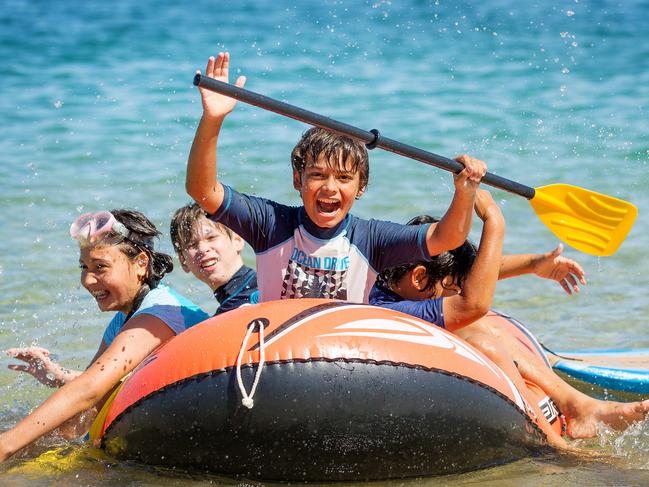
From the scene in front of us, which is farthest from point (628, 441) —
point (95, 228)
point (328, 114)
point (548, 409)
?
point (328, 114)

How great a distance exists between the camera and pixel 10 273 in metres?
6.75

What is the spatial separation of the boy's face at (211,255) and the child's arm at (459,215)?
122 cm

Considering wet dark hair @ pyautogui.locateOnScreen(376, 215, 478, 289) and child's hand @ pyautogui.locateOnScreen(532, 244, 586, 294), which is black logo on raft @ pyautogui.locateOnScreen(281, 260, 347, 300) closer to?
wet dark hair @ pyautogui.locateOnScreen(376, 215, 478, 289)

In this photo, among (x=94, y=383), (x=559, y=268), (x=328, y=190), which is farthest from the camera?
(x=559, y=268)

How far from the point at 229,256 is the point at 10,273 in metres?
2.61

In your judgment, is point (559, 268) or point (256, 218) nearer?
point (256, 218)

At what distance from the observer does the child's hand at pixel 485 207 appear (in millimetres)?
3971

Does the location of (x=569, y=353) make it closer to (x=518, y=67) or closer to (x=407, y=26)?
(x=518, y=67)

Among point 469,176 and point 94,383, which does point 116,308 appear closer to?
point 94,383

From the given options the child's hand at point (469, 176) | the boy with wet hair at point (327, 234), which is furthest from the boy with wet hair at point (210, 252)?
the child's hand at point (469, 176)

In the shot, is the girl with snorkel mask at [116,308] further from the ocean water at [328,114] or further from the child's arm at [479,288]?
the child's arm at [479,288]

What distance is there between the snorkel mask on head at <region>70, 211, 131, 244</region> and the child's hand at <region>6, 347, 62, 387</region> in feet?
1.50

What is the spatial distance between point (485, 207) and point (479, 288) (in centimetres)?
38

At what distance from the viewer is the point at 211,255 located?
15.2 feet
